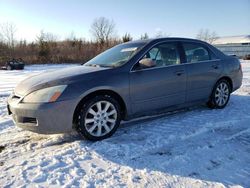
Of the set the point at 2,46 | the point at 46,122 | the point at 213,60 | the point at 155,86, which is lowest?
the point at 46,122

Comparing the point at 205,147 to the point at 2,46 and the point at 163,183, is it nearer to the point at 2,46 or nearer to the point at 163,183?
the point at 163,183

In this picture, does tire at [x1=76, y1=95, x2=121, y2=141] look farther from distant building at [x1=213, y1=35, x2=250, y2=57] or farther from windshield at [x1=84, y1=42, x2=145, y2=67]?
distant building at [x1=213, y1=35, x2=250, y2=57]

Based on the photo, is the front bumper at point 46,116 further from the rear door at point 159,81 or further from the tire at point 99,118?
the rear door at point 159,81

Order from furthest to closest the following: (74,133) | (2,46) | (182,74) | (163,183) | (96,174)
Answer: (2,46) < (182,74) < (74,133) < (96,174) < (163,183)

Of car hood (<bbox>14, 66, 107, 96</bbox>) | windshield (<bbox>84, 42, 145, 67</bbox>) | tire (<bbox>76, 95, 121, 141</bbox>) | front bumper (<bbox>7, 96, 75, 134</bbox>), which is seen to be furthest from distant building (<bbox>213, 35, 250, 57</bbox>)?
front bumper (<bbox>7, 96, 75, 134</bbox>)

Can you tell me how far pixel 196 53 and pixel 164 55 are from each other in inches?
34.3

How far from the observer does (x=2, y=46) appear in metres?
33.7

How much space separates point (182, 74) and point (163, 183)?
2474 millimetres

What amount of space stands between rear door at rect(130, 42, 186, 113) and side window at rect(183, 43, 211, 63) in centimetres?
26

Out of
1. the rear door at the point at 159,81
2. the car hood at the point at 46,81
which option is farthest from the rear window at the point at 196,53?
the car hood at the point at 46,81

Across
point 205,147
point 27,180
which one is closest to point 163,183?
point 205,147

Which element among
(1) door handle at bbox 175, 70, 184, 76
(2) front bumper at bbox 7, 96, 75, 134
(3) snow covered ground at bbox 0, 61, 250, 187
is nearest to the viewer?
(3) snow covered ground at bbox 0, 61, 250, 187

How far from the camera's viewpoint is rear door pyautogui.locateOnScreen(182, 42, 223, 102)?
4.90 metres

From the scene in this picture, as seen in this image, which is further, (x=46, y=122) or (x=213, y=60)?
(x=213, y=60)
